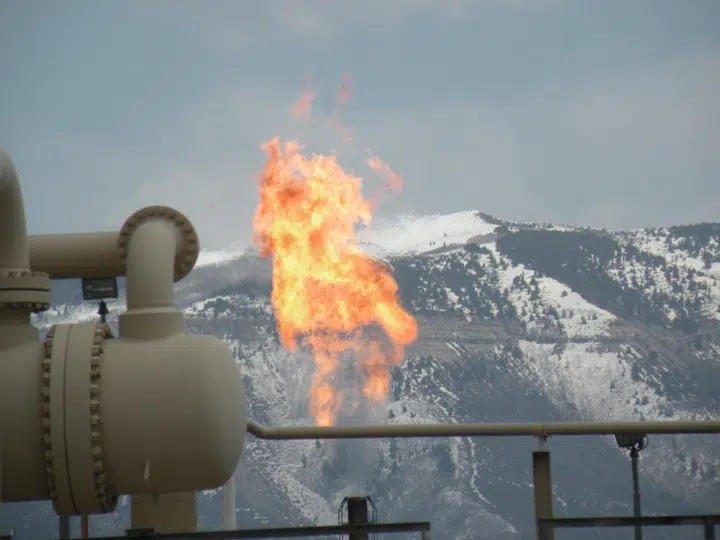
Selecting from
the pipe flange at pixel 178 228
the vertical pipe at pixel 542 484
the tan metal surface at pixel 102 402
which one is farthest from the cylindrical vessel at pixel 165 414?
the vertical pipe at pixel 542 484

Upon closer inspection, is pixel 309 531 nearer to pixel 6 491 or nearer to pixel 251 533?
pixel 251 533

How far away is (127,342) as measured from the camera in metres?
15.2

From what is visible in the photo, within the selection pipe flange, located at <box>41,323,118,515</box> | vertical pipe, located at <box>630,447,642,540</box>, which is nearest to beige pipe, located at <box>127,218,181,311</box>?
pipe flange, located at <box>41,323,118,515</box>

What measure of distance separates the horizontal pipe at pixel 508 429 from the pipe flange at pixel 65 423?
8.81 ft

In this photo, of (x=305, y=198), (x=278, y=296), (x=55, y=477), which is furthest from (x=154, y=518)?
(x=305, y=198)

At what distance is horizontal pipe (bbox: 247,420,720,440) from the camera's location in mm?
15312

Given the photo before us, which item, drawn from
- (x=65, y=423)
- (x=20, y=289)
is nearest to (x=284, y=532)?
(x=65, y=423)

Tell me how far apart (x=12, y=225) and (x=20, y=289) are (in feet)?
2.71

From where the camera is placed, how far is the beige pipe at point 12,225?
1523cm

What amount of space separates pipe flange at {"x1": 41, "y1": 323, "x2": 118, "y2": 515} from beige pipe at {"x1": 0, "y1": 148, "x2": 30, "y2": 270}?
106 cm

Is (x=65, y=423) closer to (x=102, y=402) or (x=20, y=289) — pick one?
(x=102, y=402)

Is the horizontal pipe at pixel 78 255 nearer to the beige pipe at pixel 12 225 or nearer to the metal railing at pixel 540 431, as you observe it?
the beige pipe at pixel 12 225

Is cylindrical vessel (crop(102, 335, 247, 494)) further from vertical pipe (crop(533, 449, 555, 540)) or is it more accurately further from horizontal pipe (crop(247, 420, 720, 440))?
vertical pipe (crop(533, 449, 555, 540))

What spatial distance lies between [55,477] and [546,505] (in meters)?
5.61
